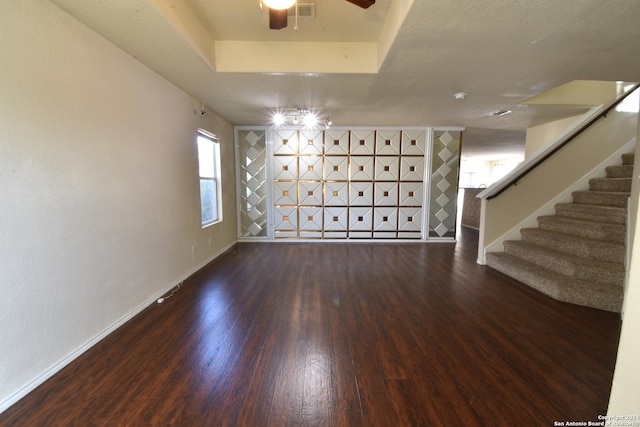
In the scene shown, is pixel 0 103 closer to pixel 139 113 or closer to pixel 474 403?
pixel 139 113

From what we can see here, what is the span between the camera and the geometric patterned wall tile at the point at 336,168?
5.16 m

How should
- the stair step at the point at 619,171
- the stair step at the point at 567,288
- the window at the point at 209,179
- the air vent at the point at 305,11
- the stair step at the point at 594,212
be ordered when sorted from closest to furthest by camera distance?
the air vent at the point at 305,11 < the stair step at the point at 567,288 < the stair step at the point at 594,212 < the stair step at the point at 619,171 < the window at the point at 209,179

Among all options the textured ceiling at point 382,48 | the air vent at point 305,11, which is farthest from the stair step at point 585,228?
the air vent at point 305,11

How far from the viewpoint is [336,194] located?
5262mm

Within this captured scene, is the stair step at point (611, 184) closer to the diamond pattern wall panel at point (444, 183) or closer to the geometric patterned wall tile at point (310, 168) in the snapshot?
the diamond pattern wall panel at point (444, 183)

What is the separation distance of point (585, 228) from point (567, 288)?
94cm

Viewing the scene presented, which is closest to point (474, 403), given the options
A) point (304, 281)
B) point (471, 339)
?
point (471, 339)

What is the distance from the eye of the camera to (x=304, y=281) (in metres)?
3.12

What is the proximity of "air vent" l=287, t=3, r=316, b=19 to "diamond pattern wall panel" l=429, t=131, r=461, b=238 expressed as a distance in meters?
3.93

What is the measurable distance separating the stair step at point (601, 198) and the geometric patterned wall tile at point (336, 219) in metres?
3.59

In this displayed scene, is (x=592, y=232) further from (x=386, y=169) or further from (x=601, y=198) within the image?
(x=386, y=169)

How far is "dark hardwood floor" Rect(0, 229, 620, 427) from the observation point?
52.1 inches

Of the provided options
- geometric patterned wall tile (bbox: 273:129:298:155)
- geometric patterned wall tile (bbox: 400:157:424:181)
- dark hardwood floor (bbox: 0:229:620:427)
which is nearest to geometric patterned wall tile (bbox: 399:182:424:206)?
geometric patterned wall tile (bbox: 400:157:424:181)

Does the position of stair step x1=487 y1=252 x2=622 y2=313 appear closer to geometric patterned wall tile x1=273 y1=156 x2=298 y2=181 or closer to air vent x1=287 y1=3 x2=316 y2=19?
air vent x1=287 y1=3 x2=316 y2=19
